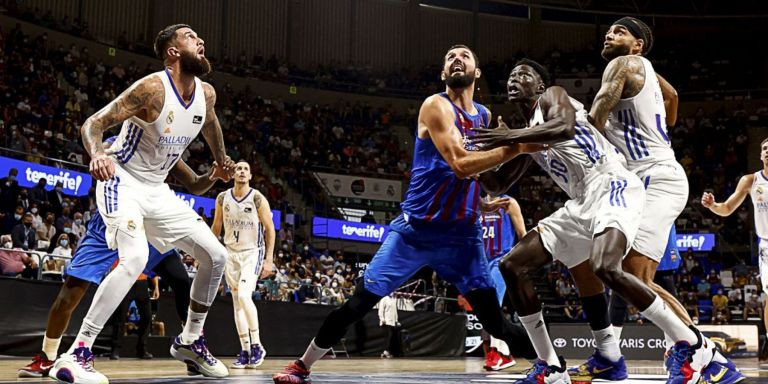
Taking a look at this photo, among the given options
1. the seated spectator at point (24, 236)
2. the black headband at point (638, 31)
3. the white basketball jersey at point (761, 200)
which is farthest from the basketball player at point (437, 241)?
the seated spectator at point (24, 236)

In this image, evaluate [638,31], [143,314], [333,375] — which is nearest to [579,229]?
[638,31]

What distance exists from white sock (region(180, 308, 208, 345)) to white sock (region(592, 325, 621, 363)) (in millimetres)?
2846

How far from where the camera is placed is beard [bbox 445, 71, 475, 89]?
16.3 ft

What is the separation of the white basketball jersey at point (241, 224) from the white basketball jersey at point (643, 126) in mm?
5059

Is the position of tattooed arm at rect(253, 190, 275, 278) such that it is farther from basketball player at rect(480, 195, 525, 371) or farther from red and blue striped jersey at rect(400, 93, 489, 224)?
red and blue striped jersey at rect(400, 93, 489, 224)

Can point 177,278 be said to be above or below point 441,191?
below

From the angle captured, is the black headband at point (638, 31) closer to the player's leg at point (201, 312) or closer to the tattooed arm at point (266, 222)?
the player's leg at point (201, 312)

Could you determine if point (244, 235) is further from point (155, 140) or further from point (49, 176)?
point (49, 176)

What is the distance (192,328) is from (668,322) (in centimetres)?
340

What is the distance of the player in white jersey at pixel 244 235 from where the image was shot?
29.9ft

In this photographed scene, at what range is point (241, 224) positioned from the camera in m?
9.38

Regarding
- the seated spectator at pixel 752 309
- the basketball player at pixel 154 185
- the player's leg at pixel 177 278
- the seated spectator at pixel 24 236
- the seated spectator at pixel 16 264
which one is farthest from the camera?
the seated spectator at pixel 752 309

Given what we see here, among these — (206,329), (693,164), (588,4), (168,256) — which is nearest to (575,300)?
(693,164)

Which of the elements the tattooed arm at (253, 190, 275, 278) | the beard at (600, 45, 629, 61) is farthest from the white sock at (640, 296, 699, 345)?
the tattooed arm at (253, 190, 275, 278)
